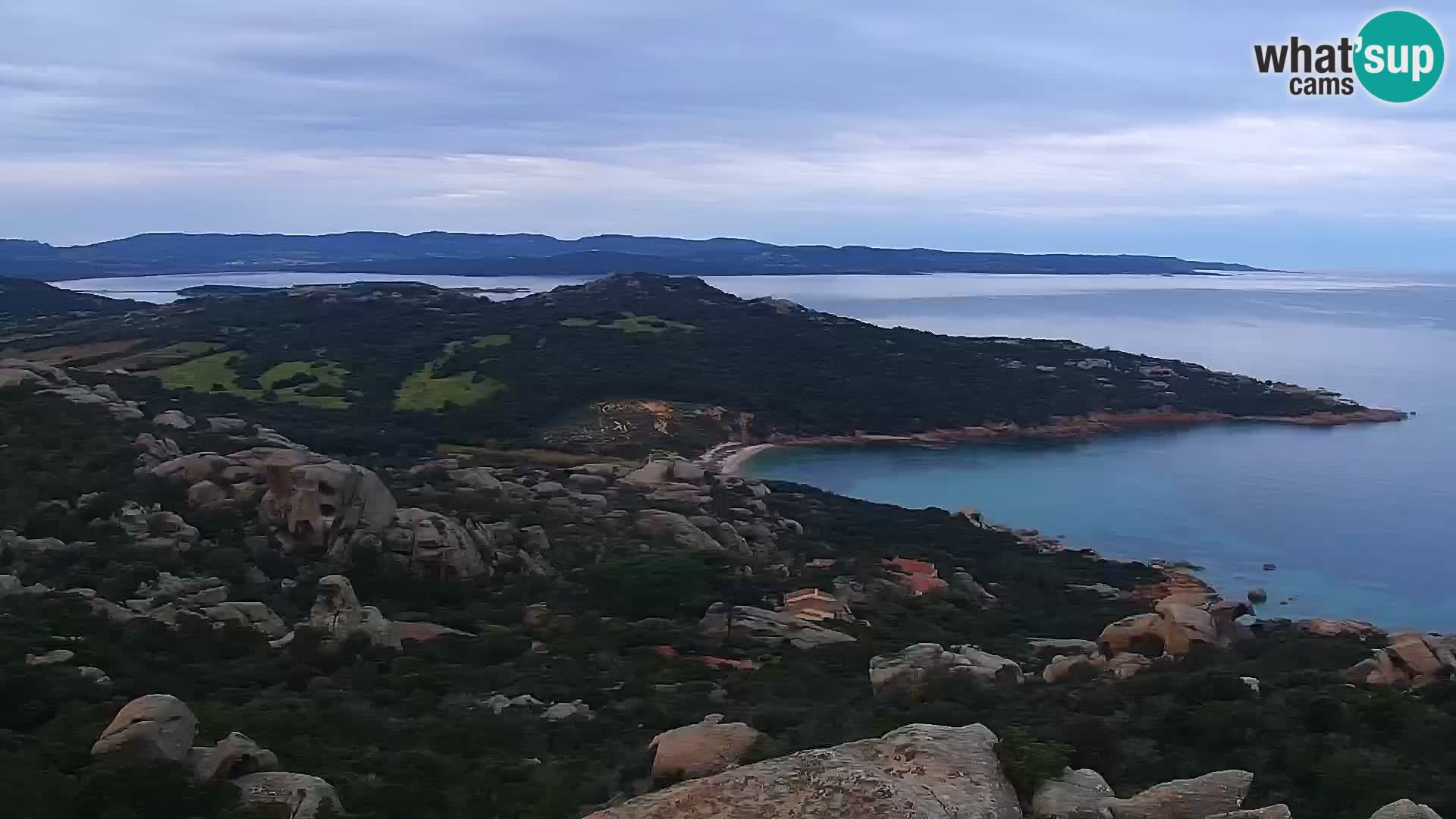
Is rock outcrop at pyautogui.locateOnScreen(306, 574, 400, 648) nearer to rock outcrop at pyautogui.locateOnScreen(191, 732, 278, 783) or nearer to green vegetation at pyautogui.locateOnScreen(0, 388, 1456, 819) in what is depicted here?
green vegetation at pyautogui.locateOnScreen(0, 388, 1456, 819)

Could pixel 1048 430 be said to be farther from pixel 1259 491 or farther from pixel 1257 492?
pixel 1257 492

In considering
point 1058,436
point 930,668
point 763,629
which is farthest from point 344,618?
point 1058,436

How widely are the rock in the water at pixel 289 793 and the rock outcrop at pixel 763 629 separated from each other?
1030cm

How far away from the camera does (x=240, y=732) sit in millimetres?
10352

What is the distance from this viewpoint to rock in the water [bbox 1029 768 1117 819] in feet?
25.4

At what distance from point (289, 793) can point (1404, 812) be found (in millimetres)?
7764

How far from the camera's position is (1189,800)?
8.10m

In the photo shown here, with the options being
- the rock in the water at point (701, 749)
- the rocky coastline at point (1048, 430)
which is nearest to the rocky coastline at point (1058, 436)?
the rocky coastline at point (1048, 430)

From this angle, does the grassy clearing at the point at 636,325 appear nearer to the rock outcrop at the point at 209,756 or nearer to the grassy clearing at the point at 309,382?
the grassy clearing at the point at 309,382

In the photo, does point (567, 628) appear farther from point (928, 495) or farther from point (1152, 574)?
point (928, 495)

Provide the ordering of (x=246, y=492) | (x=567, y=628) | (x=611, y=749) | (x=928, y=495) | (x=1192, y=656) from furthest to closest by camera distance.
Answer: (x=928, y=495) < (x=246, y=492) < (x=567, y=628) < (x=1192, y=656) < (x=611, y=749)

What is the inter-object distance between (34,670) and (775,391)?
5675 centimetres

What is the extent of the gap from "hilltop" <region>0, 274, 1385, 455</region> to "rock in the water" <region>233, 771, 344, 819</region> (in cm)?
3622

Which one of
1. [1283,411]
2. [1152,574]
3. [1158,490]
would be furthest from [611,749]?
[1283,411]
